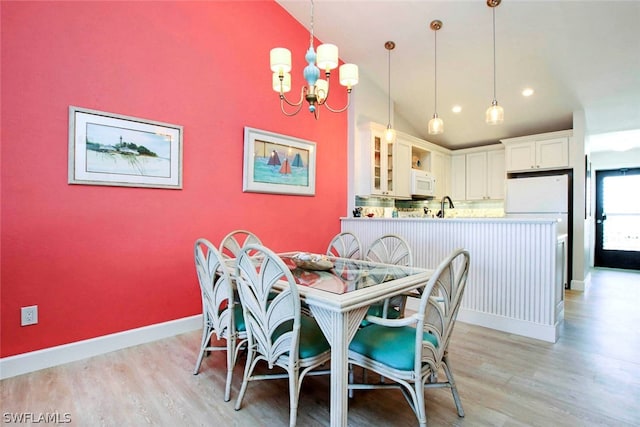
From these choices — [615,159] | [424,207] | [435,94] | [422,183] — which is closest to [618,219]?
[615,159]

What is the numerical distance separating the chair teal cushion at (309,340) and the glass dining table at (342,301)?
0.70 feet

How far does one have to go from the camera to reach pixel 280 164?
3615 millimetres

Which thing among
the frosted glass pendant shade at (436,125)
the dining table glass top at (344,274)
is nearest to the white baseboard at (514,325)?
the dining table glass top at (344,274)

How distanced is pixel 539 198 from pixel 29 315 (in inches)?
237

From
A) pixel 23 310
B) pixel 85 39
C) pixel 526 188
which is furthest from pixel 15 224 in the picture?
pixel 526 188

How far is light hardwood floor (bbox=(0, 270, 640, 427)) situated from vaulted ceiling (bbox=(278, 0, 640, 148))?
2941 mm

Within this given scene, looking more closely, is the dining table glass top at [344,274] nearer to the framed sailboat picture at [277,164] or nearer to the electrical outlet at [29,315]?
the framed sailboat picture at [277,164]

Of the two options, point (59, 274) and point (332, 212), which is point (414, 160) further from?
point (59, 274)

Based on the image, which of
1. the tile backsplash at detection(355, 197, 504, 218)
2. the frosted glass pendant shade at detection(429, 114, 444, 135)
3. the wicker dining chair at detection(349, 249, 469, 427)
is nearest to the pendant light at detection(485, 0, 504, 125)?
the frosted glass pendant shade at detection(429, 114, 444, 135)

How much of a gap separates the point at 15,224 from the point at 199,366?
1573mm

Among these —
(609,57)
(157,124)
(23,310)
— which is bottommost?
(23,310)

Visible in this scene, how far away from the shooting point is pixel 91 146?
7.89ft

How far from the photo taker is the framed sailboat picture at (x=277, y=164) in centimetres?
334

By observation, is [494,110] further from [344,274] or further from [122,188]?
[122,188]
